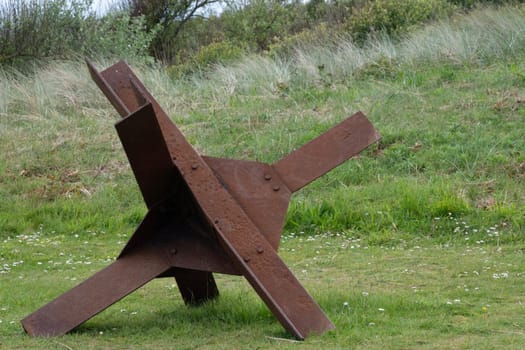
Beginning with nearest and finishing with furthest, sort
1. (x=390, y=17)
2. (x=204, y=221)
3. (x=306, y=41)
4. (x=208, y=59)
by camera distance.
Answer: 1. (x=204, y=221)
2. (x=306, y=41)
3. (x=390, y=17)
4. (x=208, y=59)

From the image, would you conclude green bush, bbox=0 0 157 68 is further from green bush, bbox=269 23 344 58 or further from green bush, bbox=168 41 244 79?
green bush, bbox=269 23 344 58

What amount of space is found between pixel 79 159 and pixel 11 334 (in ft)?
26.4

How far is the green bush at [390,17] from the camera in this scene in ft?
61.6

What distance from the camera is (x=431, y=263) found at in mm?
7391

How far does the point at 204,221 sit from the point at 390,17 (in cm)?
1529

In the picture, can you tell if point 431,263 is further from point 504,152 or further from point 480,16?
point 480,16

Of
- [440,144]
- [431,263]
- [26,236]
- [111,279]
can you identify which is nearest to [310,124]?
[440,144]

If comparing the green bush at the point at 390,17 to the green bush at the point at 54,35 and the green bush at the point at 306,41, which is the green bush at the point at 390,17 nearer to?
the green bush at the point at 306,41

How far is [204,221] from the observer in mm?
4984

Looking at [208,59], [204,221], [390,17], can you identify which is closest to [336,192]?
[204,221]

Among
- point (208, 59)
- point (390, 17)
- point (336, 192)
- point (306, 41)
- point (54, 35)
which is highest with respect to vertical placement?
point (54, 35)

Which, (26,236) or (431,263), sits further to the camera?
(26,236)

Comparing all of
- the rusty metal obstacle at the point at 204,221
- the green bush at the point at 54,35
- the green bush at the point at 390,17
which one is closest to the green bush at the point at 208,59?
the green bush at the point at 54,35

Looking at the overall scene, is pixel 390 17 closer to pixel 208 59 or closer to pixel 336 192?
pixel 208 59
